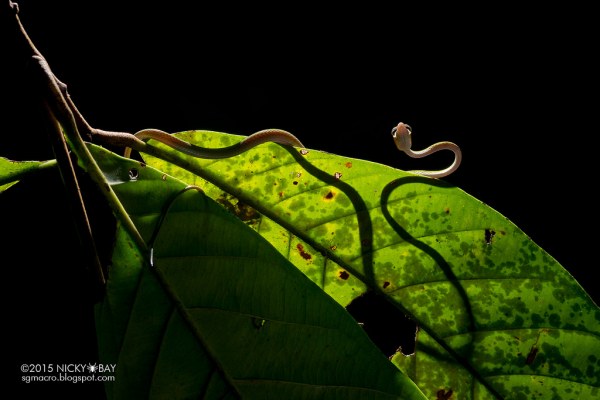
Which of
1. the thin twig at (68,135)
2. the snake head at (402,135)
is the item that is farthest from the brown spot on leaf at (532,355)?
the thin twig at (68,135)

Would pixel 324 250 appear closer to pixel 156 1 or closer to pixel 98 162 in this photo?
pixel 98 162

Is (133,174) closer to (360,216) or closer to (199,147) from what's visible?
(199,147)

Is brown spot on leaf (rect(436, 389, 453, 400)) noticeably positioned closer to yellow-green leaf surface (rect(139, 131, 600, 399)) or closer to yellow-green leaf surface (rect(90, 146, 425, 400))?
yellow-green leaf surface (rect(139, 131, 600, 399))

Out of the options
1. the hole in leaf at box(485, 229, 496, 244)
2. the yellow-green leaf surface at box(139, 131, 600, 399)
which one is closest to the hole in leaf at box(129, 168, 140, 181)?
the yellow-green leaf surface at box(139, 131, 600, 399)

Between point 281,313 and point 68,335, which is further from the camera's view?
point 68,335

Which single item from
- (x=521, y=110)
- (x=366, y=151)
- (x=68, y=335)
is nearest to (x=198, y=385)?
(x=68, y=335)
